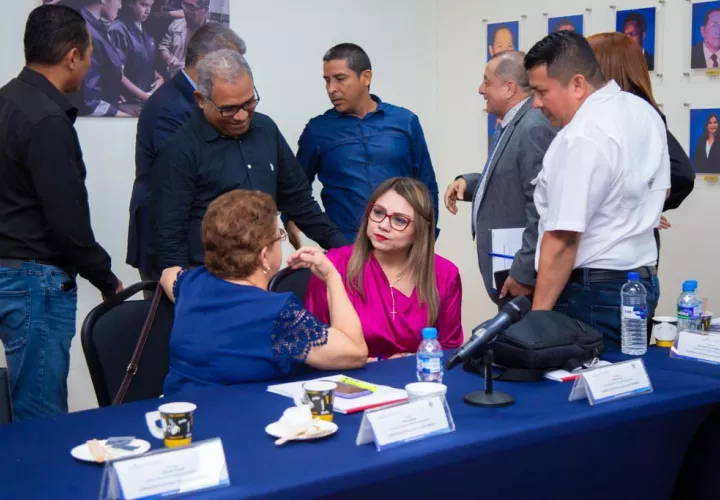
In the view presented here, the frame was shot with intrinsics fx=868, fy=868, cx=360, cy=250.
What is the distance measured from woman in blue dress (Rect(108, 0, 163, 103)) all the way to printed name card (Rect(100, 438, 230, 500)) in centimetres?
298

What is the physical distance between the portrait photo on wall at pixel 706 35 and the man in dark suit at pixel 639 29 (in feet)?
0.72

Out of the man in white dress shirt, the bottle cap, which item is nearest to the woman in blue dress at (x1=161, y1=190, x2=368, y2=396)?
the bottle cap

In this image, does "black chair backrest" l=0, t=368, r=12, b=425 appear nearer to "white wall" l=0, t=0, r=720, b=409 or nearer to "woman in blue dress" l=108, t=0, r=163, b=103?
"white wall" l=0, t=0, r=720, b=409

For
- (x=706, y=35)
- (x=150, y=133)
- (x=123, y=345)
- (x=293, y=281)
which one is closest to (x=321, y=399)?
(x=123, y=345)

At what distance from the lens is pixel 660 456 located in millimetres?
2252

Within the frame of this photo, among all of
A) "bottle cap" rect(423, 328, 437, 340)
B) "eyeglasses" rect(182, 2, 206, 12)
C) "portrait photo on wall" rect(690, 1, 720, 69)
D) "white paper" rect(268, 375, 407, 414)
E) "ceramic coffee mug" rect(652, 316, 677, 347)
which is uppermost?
"eyeglasses" rect(182, 2, 206, 12)

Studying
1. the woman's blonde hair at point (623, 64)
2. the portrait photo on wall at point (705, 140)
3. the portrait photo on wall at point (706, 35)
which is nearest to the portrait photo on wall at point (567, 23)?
the portrait photo on wall at point (706, 35)

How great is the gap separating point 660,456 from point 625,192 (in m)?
0.75

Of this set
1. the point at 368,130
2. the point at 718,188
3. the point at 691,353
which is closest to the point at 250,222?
the point at 691,353

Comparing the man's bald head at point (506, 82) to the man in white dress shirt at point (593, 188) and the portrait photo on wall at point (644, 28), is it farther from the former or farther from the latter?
the portrait photo on wall at point (644, 28)

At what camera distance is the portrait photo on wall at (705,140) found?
421 cm

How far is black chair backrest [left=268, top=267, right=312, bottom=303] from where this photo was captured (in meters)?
2.93

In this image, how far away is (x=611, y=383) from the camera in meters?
2.05

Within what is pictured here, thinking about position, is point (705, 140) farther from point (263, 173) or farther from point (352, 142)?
point (263, 173)
